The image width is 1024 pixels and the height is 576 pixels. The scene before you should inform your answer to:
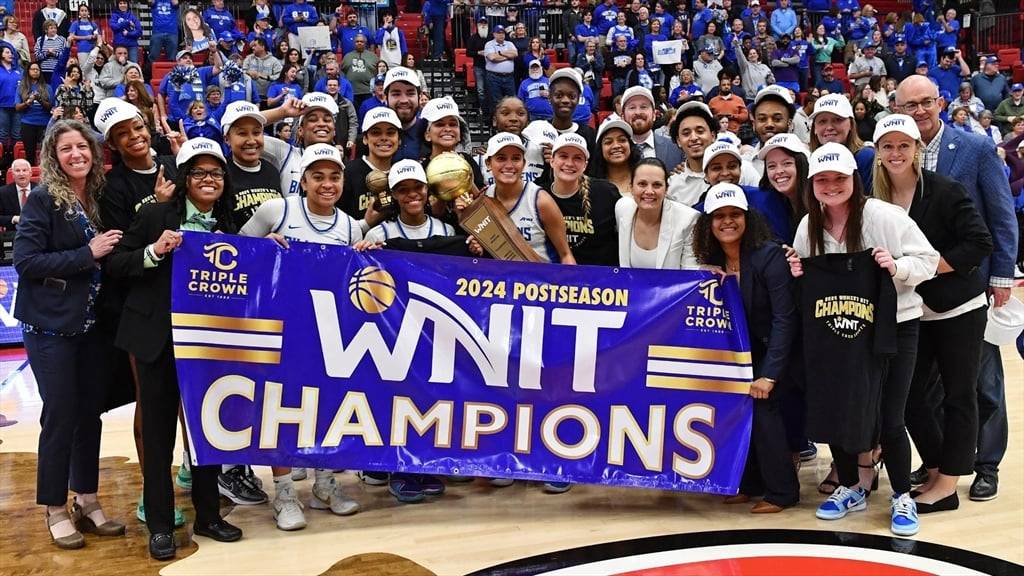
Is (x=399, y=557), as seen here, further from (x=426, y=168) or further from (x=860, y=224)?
(x=860, y=224)

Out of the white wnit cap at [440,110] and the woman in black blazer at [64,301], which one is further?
the white wnit cap at [440,110]

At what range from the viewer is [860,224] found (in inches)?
153

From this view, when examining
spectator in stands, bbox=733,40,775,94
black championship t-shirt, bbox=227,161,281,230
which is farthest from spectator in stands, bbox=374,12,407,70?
black championship t-shirt, bbox=227,161,281,230

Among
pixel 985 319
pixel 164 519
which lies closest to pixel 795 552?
pixel 985 319

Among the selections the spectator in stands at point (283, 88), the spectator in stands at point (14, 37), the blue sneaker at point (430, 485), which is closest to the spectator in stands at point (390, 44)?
the spectator in stands at point (283, 88)

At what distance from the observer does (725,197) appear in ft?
13.2

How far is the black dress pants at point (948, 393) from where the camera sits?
13.1ft

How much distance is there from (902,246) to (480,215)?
1763mm

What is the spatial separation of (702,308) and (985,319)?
118 centimetres

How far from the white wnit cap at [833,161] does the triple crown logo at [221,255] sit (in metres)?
2.41

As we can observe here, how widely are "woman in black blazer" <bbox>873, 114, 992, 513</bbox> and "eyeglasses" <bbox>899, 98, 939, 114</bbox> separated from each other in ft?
0.61

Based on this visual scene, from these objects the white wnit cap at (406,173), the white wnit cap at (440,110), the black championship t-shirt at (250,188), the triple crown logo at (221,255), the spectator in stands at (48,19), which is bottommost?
the triple crown logo at (221,255)

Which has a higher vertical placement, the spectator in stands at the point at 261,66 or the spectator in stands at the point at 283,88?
the spectator in stands at the point at 261,66

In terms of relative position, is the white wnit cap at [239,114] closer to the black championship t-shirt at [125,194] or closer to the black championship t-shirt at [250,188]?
the black championship t-shirt at [250,188]
